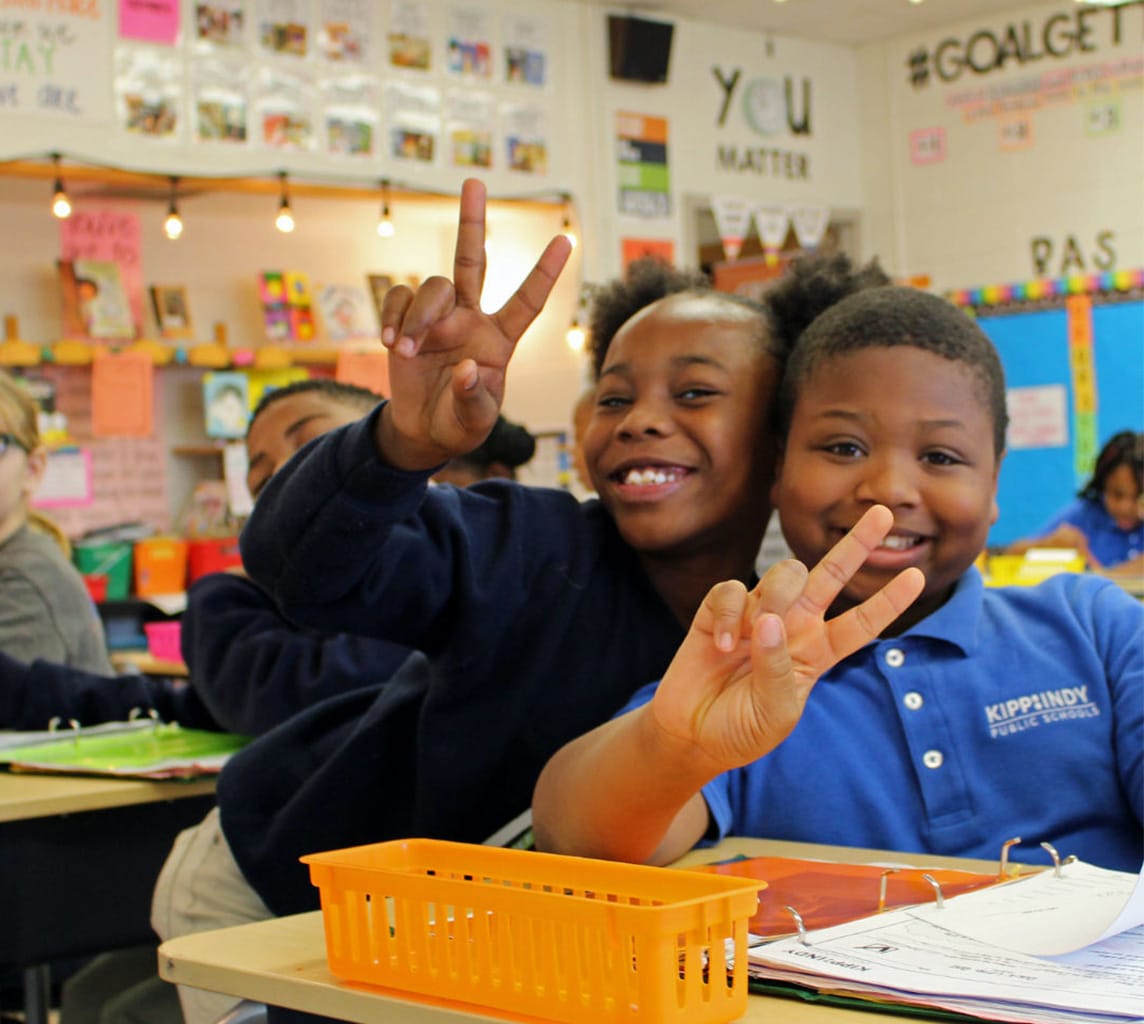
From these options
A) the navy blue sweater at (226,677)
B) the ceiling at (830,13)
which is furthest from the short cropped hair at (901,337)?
the ceiling at (830,13)

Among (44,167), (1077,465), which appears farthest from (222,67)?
(1077,465)

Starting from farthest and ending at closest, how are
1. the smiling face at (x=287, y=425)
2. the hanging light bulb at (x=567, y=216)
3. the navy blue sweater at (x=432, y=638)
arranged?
1. the hanging light bulb at (x=567, y=216)
2. the smiling face at (x=287, y=425)
3. the navy blue sweater at (x=432, y=638)

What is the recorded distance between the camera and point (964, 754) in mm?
1388

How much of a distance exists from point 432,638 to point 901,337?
564 millimetres

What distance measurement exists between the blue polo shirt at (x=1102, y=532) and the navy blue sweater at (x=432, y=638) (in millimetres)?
4242

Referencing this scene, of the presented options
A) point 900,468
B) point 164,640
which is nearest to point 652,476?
point 900,468

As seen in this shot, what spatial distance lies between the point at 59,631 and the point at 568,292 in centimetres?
401

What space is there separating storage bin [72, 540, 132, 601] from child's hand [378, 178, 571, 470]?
14.2 feet

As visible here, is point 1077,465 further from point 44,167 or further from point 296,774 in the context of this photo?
point 296,774

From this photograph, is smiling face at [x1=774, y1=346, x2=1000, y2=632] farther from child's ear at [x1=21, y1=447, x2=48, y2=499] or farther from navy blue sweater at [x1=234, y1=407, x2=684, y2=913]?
child's ear at [x1=21, y1=447, x2=48, y2=499]

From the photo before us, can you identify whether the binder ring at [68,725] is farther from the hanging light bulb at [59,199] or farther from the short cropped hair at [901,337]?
the hanging light bulb at [59,199]

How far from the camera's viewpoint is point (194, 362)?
5.67 meters

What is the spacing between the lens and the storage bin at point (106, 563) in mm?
5465

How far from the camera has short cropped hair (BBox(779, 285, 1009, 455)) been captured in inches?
61.1
